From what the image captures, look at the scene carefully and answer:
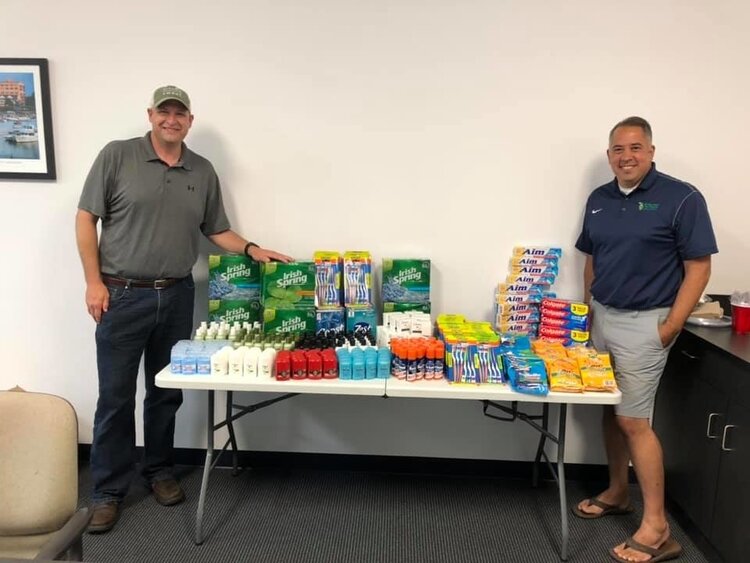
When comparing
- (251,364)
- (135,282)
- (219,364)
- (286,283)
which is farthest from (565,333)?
(135,282)

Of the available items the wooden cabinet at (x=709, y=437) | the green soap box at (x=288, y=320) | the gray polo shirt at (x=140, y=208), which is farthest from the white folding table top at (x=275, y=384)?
the wooden cabinet at (x=709, y=437)

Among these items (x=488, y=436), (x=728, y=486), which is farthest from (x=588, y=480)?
(x=728, y=486)

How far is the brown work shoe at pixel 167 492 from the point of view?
272cm

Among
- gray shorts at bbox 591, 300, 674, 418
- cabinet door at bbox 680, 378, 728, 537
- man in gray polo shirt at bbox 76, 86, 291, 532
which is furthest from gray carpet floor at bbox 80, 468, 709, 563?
gray shorts at bbox 591, 300, 674, 418

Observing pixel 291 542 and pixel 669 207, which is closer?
pixel 669 207

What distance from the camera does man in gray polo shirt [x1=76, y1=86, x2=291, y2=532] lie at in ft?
8.05

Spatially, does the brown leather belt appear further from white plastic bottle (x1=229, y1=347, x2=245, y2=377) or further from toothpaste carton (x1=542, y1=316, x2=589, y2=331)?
toothpaste carton (x1=542, y1=316, x2=589, y2=331)

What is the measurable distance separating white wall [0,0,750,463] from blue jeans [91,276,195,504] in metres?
0.39

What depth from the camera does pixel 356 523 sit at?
2611mm

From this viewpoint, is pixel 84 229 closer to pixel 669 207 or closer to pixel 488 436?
pixel 488 436

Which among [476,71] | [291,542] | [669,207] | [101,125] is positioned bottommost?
[291,542]

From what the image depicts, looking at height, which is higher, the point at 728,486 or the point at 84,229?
the point at 84,229

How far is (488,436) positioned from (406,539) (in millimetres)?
758

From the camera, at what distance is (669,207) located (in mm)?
2301
